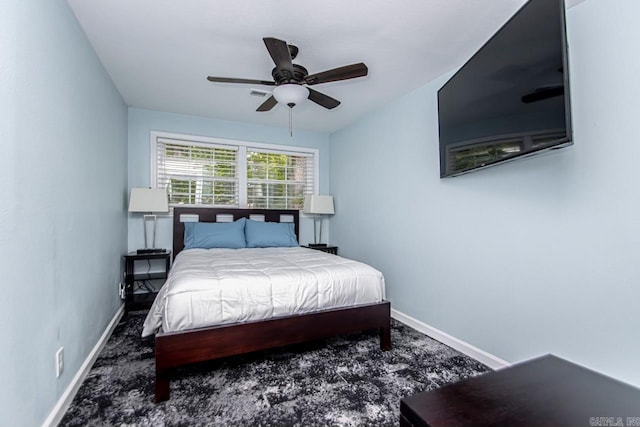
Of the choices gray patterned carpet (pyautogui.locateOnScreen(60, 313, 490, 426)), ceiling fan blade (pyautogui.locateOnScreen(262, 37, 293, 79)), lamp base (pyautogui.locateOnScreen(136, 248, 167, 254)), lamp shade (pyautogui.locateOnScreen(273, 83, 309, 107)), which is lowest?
gray patterned carpet (pyautogui.locateOnScreen(60, 313, 490, 426))

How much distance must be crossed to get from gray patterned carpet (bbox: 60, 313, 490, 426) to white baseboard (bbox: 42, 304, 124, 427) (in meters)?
0.03

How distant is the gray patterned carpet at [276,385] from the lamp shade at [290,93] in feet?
6.78

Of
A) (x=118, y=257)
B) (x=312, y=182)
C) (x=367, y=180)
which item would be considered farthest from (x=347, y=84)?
(x=118, y=257)

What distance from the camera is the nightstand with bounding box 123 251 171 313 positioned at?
3285 mm

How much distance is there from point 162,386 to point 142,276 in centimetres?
218

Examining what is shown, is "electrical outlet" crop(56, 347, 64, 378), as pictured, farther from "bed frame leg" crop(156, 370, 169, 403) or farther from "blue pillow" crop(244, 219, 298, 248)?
"blue pillow" crop(244, 219, 298, 248)

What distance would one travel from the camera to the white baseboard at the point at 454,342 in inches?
84.3

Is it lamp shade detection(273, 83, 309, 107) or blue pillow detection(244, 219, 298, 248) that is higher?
lamp shade detection(273, 83, 309, 107)

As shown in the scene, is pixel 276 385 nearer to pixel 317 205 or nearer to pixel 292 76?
pixel 292 76

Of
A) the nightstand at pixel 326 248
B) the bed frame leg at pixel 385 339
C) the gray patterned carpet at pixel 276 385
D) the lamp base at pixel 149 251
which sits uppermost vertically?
the lamp base at pixel 149 251

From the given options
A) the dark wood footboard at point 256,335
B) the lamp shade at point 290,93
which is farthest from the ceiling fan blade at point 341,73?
the dark wood footboard at point 256,335

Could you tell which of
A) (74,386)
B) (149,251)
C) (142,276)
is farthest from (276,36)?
(142,276)

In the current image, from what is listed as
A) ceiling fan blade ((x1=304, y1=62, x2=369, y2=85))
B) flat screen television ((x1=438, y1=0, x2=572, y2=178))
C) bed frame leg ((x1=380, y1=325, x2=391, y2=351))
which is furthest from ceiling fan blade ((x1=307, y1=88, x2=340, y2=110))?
bed frame leg ((x1=380, y1=325, x2=391, y2=351))

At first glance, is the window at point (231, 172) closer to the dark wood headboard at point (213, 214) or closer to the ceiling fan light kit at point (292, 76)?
the dark wood headboard at point (213, 214)
